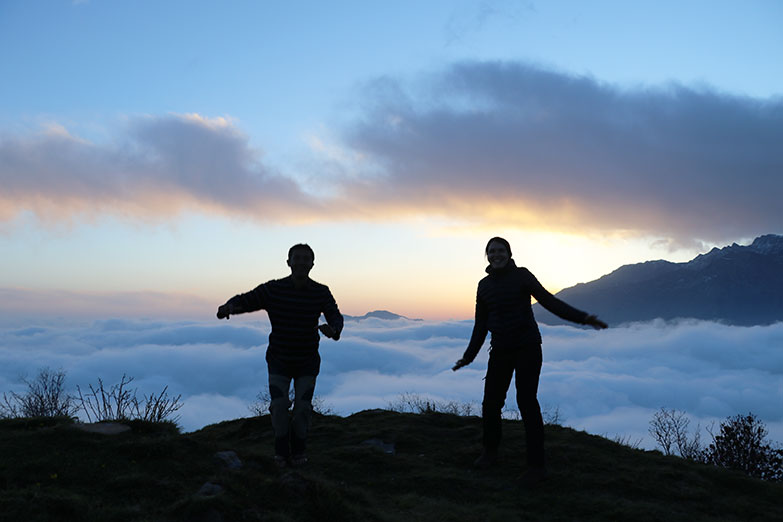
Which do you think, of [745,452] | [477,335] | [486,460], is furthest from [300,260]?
[745,452]

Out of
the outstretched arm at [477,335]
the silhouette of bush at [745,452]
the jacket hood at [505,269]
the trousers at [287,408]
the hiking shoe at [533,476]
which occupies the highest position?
the jacket hood at [505,269]

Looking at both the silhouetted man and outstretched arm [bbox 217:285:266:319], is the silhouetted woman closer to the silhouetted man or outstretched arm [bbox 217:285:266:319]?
the silhouetted man

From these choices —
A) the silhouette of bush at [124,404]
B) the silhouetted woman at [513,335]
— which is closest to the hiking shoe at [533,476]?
the silhouetted woman at [513,335]

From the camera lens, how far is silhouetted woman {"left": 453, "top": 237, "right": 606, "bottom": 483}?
6.81 metres

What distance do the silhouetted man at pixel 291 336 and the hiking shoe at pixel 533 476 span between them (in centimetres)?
291

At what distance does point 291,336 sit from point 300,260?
0.98m

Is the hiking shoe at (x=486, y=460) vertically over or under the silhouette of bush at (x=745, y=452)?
over

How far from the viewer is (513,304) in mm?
6965

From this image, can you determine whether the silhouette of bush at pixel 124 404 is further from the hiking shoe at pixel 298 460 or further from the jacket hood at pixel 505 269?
the jacket hood at pixel 505 269

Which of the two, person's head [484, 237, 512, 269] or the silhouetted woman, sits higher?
person's head [484, 237, 512, 269]

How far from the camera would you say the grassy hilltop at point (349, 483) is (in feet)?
15.4

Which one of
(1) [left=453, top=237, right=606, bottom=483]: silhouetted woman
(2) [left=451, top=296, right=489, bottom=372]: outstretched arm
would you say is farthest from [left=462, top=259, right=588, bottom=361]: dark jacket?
(2) [left=451, top=296, right=489, bottom=372]: outstretched arm

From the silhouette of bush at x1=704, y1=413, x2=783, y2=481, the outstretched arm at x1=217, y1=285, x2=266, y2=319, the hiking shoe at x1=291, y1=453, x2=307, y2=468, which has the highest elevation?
the outstretched arm at x1=217, y1=285, x2=266, y2=319

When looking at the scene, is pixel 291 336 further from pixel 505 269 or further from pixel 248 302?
pixel 505 269
